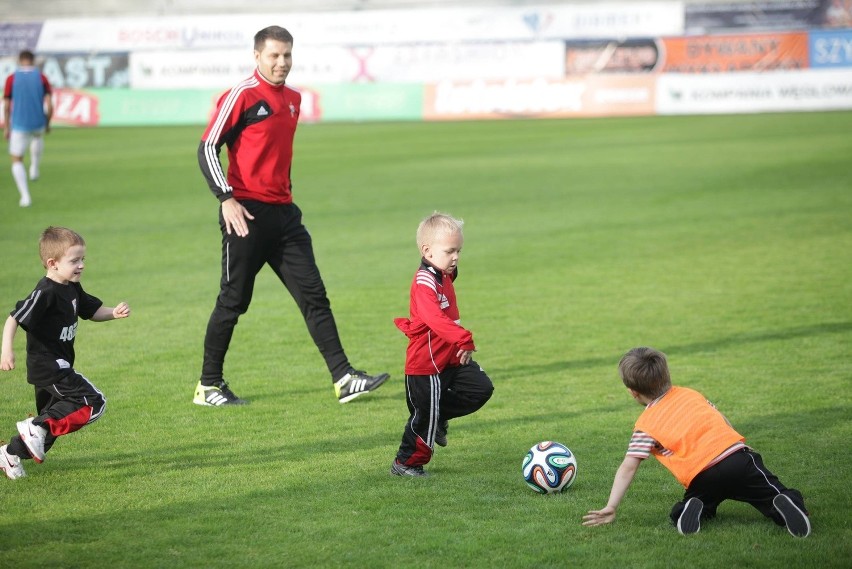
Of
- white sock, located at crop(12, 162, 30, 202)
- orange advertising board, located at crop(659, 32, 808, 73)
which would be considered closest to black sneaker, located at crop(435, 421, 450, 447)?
white sock, located at crop(12, 162, 30, 202)

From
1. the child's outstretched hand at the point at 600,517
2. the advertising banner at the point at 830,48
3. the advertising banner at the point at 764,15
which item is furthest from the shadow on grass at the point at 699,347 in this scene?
the advertising banner at the point at 764,15

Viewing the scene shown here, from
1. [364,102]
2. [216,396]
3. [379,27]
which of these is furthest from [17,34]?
[216,396]

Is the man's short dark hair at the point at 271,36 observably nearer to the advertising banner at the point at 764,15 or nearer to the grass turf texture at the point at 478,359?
the grass turf texture at the point at 478,359

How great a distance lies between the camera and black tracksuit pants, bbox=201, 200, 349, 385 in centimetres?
662

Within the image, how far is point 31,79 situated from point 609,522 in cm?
1568

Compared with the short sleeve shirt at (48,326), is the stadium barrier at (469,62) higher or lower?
higher

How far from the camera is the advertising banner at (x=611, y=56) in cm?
3800

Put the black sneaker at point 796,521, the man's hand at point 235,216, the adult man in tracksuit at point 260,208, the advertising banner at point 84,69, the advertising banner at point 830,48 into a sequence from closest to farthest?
the black sneaker at point 796,521 < the man's hand at point 235,216 < the adult man in tracksuit at point 260,208 < the advertising banner at point 830,48 < the advertising banner at point 84,69

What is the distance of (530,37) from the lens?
4347 cm

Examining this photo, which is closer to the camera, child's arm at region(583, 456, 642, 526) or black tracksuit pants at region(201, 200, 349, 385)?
child's arm at region(583, 456, 642, 526)

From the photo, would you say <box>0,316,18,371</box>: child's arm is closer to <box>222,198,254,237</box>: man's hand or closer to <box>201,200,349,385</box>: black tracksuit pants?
<box>222,198,254,237</box>: man's hand

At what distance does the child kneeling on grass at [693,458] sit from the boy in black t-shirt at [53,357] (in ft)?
8.20

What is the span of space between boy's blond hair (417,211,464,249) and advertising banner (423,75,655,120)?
30.5 meters

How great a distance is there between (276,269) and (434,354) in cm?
213
